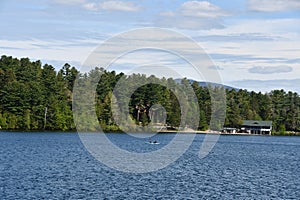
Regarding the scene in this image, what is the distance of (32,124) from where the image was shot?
11181cm

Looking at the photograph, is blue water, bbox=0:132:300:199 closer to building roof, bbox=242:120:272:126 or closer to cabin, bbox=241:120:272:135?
building roof, bbox=242:120:272:126

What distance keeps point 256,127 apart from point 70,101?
5391cm

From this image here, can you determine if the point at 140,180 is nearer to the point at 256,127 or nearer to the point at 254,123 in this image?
the point at 254,123

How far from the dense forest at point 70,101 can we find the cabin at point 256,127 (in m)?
2.02

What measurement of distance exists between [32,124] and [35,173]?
2737 inches

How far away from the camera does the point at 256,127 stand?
156 meters

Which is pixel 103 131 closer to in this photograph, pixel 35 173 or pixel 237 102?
pixel 237 102

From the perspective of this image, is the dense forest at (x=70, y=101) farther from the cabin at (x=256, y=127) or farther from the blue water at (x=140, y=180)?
the blue water at (x=140, y=180)

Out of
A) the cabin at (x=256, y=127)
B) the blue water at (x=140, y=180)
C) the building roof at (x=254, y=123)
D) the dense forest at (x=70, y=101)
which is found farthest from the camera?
the cabin at (x=256, y=127)

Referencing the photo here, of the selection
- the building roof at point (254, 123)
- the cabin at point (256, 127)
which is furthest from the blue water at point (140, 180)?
the cabin at point (256, 127)

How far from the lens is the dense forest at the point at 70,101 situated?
364 feet

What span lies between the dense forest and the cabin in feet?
6.61

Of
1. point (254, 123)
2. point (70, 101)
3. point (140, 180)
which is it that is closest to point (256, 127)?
point (254, 123)

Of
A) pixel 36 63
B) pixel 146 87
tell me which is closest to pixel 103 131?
pixel 146 87
